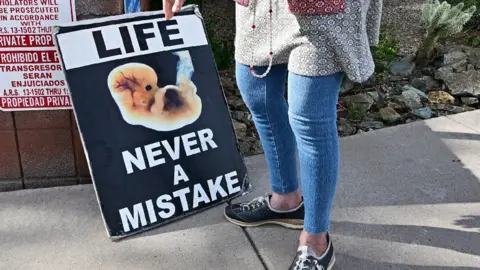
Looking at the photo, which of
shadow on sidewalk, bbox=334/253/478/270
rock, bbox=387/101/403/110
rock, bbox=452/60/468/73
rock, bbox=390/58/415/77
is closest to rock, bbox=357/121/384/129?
rock, bbox=387/101/403/110

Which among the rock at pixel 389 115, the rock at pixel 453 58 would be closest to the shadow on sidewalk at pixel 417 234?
the rock at pixel 389 115

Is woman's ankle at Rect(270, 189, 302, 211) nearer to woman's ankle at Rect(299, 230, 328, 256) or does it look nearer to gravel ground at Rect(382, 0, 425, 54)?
woman's ankle at Rect(299, 230, 328, 256)

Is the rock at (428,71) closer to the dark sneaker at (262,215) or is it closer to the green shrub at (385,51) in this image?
the green shrub at (385,51)

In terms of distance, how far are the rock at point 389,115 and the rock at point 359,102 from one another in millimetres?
109

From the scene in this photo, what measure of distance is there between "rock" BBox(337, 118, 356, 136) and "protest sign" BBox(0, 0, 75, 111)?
169 centimetres

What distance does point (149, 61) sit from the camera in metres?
2.66

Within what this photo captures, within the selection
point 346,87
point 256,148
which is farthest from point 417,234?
point 346,87

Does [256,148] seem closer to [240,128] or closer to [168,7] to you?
[240,128]

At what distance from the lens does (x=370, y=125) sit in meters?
3.83

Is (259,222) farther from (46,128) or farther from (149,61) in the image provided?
(46,128)

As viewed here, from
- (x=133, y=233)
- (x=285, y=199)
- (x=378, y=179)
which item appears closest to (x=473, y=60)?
(x=378, y=179)

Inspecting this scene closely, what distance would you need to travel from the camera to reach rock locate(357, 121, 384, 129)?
3.80 metres

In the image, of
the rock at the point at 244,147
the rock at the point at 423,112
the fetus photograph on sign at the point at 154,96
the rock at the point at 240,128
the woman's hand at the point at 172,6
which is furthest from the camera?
the rock at the point at 423,112

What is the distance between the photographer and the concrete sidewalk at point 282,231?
238 cm
